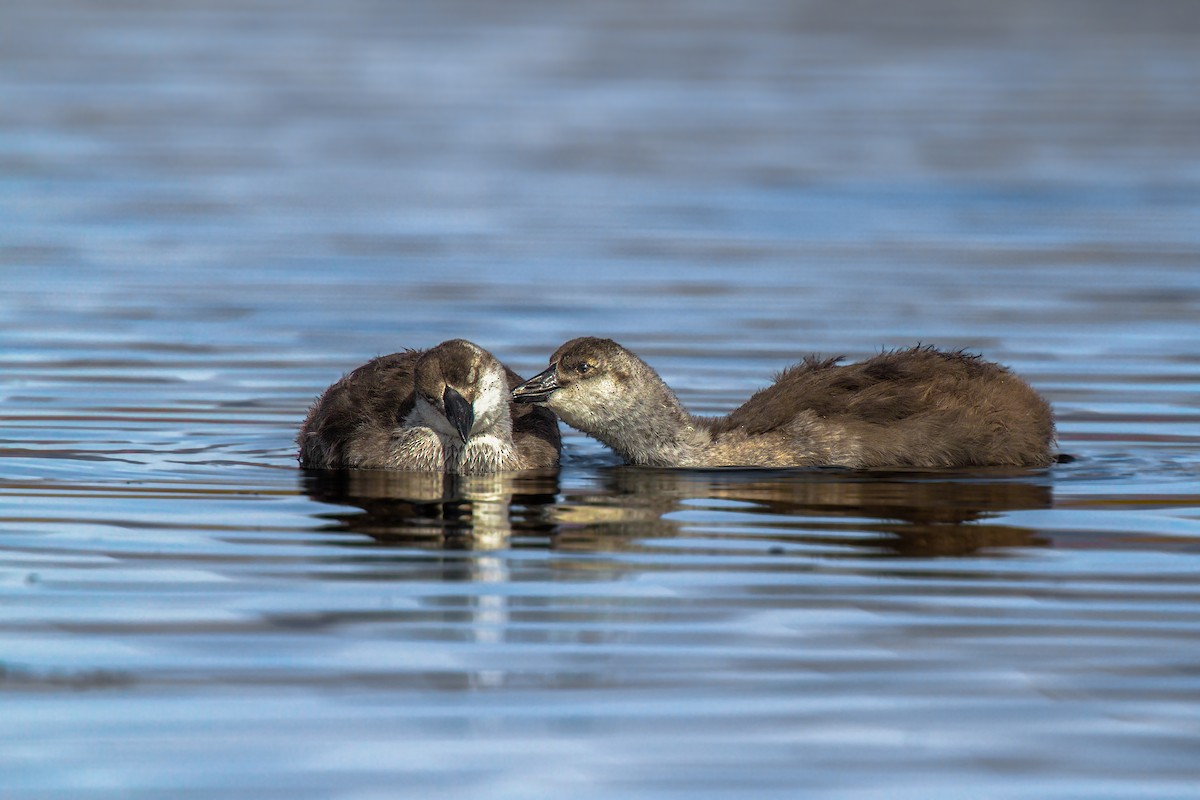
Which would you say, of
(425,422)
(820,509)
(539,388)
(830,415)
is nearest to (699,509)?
(820,509)

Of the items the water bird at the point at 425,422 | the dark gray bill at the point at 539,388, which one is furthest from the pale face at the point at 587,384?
the water bird at the point at 425,422

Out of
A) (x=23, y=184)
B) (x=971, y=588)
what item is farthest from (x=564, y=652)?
(x=23, y=184)

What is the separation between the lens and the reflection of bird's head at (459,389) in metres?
11.7

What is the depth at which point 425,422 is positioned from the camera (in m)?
12.2

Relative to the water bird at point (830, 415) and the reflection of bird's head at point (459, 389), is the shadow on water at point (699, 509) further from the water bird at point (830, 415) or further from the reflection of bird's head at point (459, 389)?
the reflection of bird's head at point (459, 389)

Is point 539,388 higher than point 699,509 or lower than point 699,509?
higher

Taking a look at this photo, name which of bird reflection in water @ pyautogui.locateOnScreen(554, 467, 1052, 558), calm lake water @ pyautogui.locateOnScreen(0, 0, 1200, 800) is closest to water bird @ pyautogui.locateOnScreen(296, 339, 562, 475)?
calm lake water @ pyautogui.locateOnScreen(0, 0, 1200, 800)

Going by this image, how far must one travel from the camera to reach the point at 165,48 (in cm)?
4081

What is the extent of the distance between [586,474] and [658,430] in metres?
0.45

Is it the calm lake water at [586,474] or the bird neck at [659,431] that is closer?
the calm lake water at [586,474]

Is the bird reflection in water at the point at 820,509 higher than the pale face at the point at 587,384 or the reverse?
the reverse

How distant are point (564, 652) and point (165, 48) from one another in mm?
34577

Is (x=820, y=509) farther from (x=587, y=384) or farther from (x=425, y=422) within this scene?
(x=425, y=422)

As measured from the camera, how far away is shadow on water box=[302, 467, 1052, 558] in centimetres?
992
